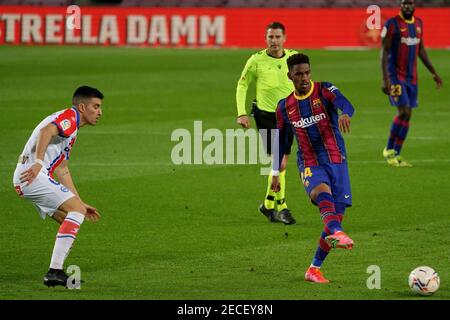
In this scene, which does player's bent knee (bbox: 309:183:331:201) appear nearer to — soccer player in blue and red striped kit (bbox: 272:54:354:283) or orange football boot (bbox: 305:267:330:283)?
soccer player in blue and red striped kit (bbox: 272:54:354:283)

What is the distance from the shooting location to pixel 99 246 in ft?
36.1

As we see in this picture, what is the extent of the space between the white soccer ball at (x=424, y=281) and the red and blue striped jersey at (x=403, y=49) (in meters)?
8.51

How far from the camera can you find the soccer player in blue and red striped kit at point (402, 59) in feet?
55.4

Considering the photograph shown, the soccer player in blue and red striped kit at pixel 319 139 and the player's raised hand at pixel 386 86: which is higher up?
the player's raised hand at pixel 386 86

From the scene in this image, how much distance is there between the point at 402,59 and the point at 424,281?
877 cm

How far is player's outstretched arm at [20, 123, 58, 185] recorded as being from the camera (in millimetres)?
8992

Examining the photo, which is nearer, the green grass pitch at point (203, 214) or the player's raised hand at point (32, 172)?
the player's raised hand at point (32, 172)

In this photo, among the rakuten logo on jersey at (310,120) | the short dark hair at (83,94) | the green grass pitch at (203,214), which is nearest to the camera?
the green grass pitch at (203,214)

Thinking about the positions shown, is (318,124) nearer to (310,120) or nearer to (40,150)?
(310,120)

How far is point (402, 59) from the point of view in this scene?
1708 cm

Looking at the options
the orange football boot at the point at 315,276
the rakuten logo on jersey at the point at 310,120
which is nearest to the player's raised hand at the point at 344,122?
the rakuten logo on jersey at the point at 310,120

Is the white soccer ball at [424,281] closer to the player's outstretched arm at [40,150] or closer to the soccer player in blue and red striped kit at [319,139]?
the soccer player in blue and red striped kit at [319,139]

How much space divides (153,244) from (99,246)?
538mm
